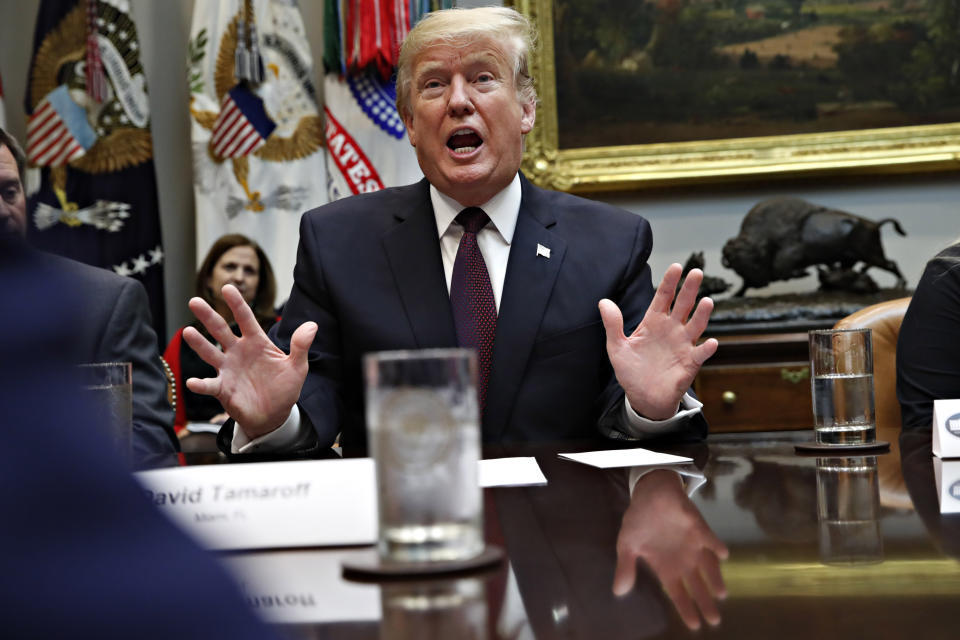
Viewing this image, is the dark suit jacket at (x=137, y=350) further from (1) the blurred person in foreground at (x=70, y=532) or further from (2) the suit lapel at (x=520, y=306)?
(1) the blurred person in foreground at (x=70, y=532)

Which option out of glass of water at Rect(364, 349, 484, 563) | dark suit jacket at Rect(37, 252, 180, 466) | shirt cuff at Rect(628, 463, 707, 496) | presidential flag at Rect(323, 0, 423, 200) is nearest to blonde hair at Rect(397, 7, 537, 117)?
dark suit jacket at Rect(37, 252, 180, 466)

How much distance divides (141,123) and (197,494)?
4062 mm

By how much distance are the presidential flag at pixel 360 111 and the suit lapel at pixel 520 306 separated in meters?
2.33

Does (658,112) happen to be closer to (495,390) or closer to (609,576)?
(495,390)

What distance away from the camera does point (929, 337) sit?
2080 millimetres

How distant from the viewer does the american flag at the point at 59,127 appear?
4.48m

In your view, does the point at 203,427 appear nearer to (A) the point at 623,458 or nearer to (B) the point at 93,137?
(B) the point at 93,137

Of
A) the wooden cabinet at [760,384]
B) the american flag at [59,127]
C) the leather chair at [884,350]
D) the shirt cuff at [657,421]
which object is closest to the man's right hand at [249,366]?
the shirt cuff at [657,421]

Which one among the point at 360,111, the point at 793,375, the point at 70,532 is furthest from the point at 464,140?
the point at 360,111

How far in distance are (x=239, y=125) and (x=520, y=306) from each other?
9.35ft

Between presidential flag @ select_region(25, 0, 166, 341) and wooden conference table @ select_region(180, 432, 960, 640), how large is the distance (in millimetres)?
3815

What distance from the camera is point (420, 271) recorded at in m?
2.17

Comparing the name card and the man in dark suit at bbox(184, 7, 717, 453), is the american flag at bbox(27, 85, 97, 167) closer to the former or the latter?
the man in dark suit at bbox(184, 7, 717, 453)

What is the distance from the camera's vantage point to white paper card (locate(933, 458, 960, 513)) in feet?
3.28
